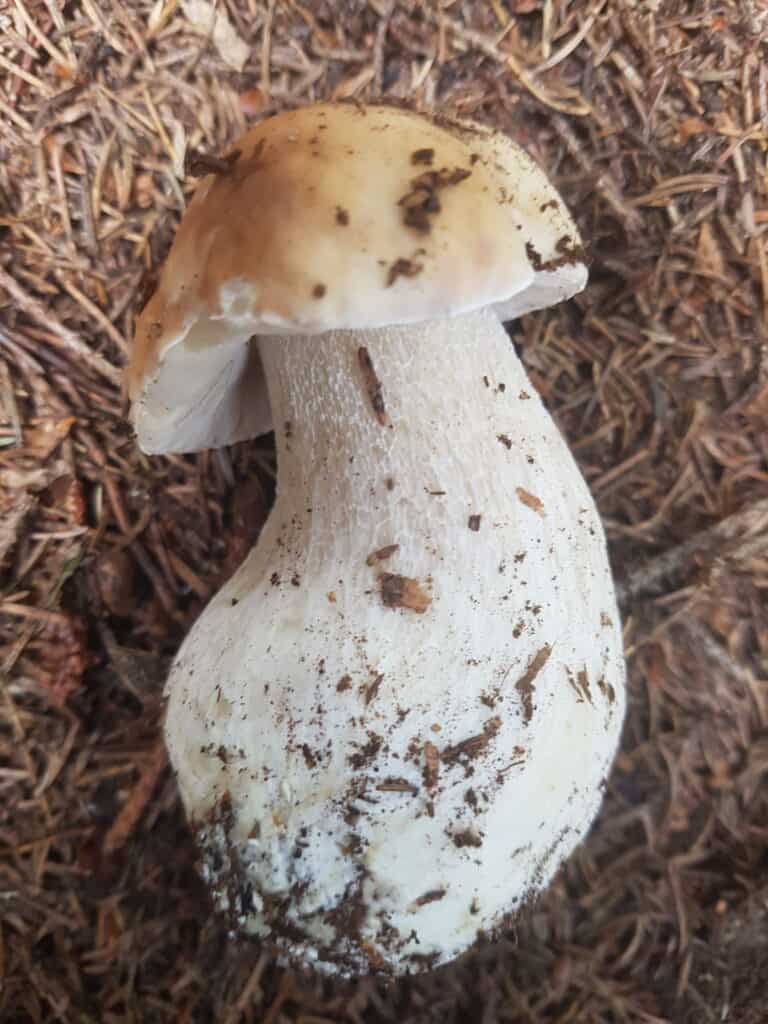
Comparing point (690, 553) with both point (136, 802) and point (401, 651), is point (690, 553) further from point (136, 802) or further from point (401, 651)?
point (136, 802)

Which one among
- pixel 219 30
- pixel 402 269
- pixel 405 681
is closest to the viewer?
pixel 402 269

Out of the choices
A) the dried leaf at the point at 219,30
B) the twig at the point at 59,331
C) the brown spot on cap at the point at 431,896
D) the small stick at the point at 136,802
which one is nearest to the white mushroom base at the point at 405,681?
the brown spot on cap at the point at 431,896

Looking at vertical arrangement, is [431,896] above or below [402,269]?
below

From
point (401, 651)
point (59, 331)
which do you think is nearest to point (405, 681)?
point (401, 651)

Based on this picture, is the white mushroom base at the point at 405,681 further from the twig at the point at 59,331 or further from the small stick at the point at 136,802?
the twig at the point at 59,331

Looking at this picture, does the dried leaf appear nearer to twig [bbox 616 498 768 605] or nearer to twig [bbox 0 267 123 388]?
twig [bbox 0 267 123 388]

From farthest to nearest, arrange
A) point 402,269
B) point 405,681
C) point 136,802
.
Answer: point 136,802
point 405,681
point 402,269

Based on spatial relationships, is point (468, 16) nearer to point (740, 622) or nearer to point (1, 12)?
point (1, 12)

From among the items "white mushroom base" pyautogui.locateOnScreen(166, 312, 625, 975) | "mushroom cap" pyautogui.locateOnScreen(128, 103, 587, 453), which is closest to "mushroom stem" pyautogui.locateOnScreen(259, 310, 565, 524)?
"white mushroom base" pyautogui.locateOnScreen(166, 312, 625, 975)
